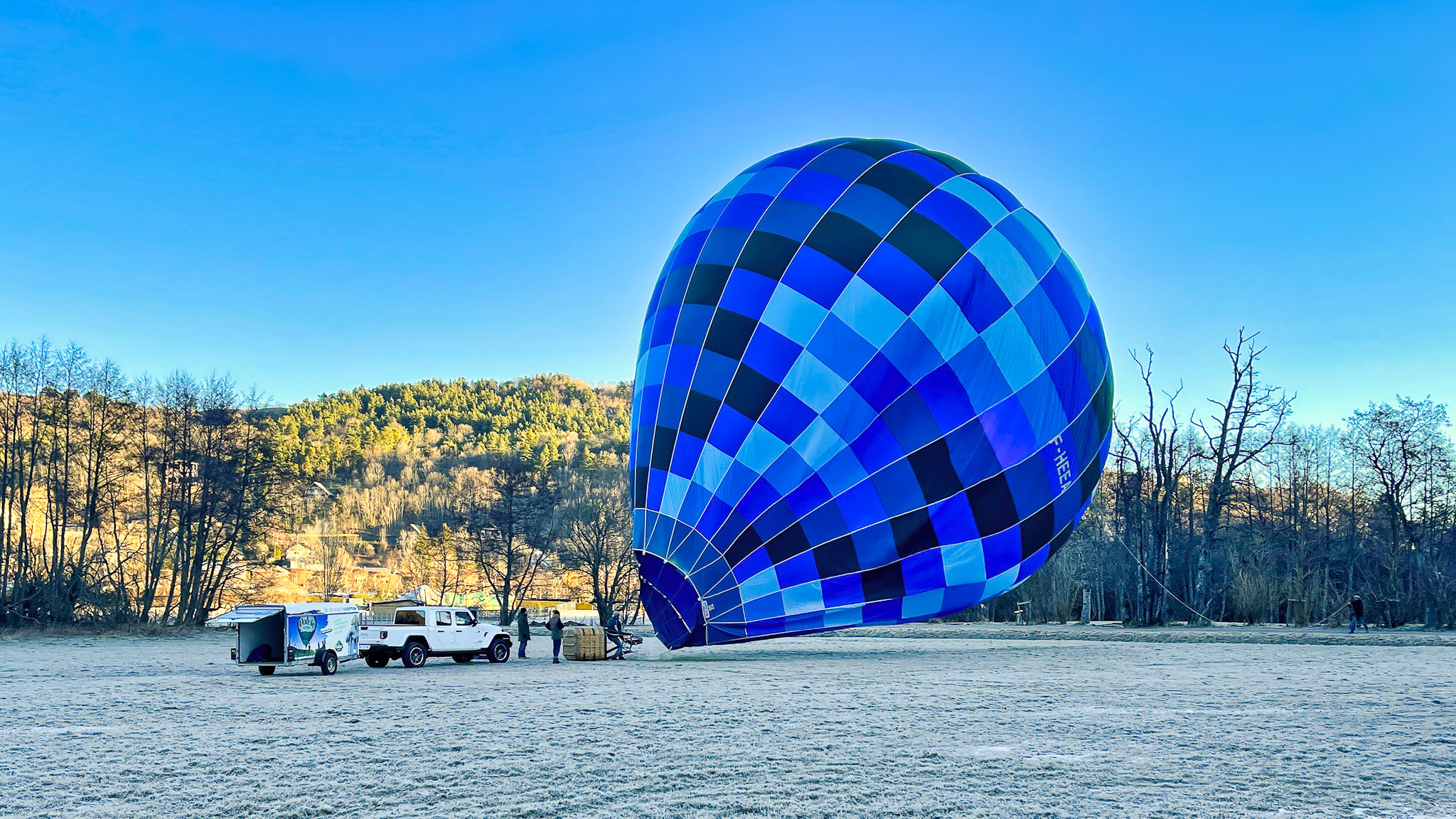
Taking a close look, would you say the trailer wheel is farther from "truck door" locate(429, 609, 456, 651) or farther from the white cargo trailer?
the white cargo trailer

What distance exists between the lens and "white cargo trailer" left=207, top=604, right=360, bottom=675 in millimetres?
17625

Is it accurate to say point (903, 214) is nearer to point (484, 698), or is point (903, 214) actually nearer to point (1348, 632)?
point (484, 698)

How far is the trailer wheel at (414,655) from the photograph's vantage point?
20.1m

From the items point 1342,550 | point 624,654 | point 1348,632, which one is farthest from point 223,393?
point 1342,550

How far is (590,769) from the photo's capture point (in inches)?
285

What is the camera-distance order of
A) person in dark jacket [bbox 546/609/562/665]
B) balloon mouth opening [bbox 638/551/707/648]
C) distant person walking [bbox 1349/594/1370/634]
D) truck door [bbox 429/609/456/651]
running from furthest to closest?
1. distant person walking [bbox 1349/594/1370/634]
2. truck door [bbox 429/609/456/651]
3. person in dark jacket [bbox 546/609/562/665]
4. balloon mouth opening [bbox 638/551/707/648]

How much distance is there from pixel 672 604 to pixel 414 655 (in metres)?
7.95

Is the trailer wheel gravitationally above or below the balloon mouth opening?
below

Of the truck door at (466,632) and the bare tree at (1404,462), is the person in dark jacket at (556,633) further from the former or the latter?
the bare tree at (1404,462)

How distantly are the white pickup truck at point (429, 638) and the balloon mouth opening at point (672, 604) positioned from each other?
7.15 metres

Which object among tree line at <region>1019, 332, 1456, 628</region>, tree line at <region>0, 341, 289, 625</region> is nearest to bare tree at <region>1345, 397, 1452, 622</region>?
tree line at <region>1019, 332, 1456, 628</region>

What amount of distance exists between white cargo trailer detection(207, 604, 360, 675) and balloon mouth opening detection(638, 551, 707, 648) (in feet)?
22.5

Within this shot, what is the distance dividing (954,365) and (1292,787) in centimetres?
921

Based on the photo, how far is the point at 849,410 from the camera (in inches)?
575
